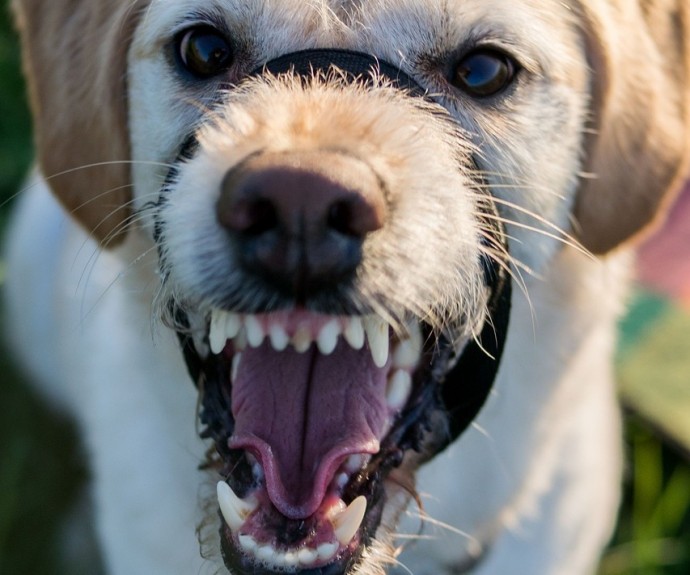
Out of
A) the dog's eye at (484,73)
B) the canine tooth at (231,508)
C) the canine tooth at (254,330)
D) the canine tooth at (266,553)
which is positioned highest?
the dog's eye at (484,73)

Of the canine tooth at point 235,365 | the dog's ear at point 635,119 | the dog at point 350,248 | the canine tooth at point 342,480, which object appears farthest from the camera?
the dog's ear at point 635,119

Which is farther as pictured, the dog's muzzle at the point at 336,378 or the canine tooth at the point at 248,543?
the canine tooth at the point at 248,543

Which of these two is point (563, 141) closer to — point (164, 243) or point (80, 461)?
point (164, 243)

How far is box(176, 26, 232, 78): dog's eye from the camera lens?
6.38 feet

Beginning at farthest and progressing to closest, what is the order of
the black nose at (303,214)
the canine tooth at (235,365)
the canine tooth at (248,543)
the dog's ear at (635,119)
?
1. the dog's ear at (635,119)
2. the canine tooth at (235,365)
3. the canine tooth at (248,543)
4. the black nose at (303,214)

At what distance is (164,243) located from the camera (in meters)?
1.82

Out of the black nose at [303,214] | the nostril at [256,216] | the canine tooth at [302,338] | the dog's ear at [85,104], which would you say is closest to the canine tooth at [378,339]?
the canine tooth at [302,338]

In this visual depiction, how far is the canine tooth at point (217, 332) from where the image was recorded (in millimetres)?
1857

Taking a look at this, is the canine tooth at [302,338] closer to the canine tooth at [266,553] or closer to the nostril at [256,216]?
the nostril at [256,216]

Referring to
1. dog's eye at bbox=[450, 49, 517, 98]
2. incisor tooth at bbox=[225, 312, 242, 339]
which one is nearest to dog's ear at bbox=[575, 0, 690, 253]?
dog's eye at bbox=[450, 49, 517, 98]

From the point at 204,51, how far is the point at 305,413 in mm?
795

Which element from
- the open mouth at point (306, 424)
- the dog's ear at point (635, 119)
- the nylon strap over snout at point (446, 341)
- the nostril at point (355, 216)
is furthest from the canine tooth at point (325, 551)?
the dog's ear at point (635, 119)

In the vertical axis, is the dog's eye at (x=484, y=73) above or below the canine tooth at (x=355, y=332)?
above

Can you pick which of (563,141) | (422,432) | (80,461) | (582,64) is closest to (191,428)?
(422,432)
